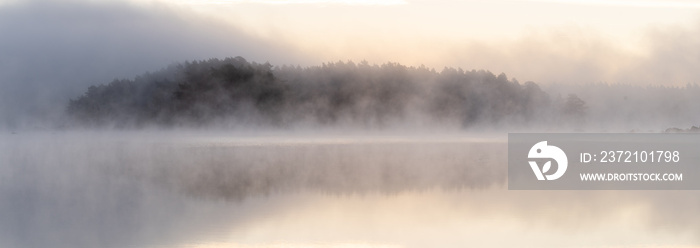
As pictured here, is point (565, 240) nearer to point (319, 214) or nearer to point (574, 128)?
point (319, 214)

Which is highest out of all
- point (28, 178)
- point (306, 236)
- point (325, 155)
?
point (325, 155)

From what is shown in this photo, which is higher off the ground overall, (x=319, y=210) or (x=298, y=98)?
(x=298, y=98)

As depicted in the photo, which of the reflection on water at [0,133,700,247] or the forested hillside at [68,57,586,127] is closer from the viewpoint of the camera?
the reflection on water at [0,133,700,247]

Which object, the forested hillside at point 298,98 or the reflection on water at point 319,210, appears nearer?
the reflection on water at point 319,210

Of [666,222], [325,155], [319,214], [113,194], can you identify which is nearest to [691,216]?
[666,222]

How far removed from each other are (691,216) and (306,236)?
16.8ft

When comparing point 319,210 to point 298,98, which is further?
point 298,98

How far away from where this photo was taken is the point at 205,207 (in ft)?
43.5

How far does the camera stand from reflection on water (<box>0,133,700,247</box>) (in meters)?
10.5

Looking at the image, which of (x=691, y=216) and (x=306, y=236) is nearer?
(x=306, y=236)

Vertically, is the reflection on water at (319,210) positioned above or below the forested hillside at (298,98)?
below

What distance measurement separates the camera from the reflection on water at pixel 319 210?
10453 millimetres

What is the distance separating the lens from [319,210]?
506 inches

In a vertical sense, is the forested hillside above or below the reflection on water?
above
